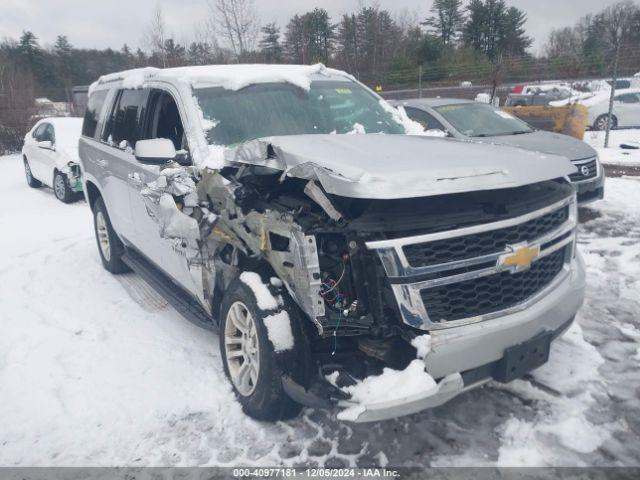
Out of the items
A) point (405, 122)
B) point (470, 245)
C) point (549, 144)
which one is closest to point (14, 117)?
point (549, 144)

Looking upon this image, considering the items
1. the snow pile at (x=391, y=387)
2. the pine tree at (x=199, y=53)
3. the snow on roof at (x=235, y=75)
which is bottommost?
the snow pile at (x=391, y=387)

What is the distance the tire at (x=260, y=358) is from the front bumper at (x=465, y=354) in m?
0.36

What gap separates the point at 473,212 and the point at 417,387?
0.88 metres

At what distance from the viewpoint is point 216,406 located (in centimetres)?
311

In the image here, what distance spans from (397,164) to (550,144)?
5580 millimetres

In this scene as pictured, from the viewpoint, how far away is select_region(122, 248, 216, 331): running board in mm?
3609

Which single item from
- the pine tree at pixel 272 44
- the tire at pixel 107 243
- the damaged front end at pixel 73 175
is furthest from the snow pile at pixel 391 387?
the pine tree at pixel 272 44

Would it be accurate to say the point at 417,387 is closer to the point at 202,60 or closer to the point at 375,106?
the point at 375,106

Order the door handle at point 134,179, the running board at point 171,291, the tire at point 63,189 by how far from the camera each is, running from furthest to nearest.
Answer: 1. the tire at point 63,189
2. the door handle at point 134,179
3. the running board at point 171,291

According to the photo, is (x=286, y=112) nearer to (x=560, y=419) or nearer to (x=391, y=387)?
Answer: (x=391, y=387)

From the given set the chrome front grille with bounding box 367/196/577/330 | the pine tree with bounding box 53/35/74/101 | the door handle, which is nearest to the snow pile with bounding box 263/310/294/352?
the chrome front grille with bounding box 367/196/577/330

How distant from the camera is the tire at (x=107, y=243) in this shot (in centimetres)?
540

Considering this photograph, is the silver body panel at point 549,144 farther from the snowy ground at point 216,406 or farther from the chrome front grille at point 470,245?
the chrome front grille at point 470,245

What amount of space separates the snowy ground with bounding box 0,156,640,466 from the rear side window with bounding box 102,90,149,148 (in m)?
1.57
